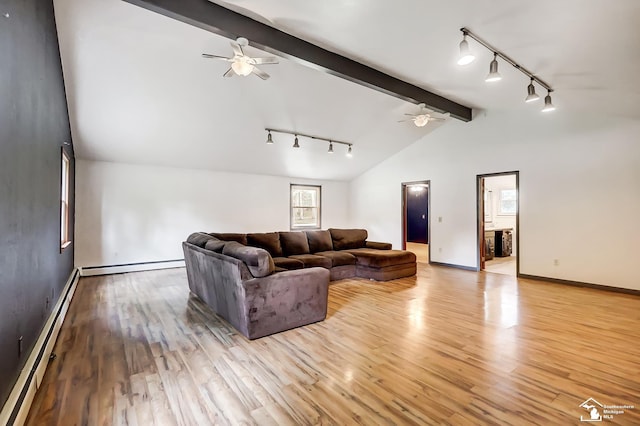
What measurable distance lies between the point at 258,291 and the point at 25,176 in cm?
196

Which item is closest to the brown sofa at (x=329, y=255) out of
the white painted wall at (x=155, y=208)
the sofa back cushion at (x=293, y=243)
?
the sofa back cushion at (x=293, y=243)

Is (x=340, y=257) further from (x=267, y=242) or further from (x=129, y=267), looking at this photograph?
(x=129, y=267)

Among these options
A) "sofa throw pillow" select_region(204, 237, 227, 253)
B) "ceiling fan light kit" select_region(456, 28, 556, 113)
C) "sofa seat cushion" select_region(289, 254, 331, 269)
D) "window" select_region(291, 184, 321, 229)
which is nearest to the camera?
"ceiling fan light kit" select_region(456, 28, 556, 113)

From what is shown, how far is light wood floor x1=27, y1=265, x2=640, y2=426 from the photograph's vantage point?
189 centimetres

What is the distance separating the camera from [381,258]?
17.6 feet

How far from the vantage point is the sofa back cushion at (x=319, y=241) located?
232 inches

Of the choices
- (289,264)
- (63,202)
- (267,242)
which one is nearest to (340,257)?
(289,264)

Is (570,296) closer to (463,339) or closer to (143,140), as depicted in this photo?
(463,339)

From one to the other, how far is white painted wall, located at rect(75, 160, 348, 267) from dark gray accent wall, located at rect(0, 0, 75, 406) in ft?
10.6

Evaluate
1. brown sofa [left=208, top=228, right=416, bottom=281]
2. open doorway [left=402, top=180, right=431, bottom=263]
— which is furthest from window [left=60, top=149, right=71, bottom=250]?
open doorway [left=402, top=180, right=431, bottom=263]

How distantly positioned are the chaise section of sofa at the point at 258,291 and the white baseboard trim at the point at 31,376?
4.83ft

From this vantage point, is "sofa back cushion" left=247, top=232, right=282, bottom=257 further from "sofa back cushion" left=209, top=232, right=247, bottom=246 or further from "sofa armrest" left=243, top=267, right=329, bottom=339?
"sofa armrest" left=243, top=267, right=329, bottom=339

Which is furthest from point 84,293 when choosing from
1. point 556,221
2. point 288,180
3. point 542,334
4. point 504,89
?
point 556,221

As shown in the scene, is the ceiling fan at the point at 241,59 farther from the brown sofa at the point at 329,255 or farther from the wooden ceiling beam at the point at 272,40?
the brown sofa at the point at 329,255
